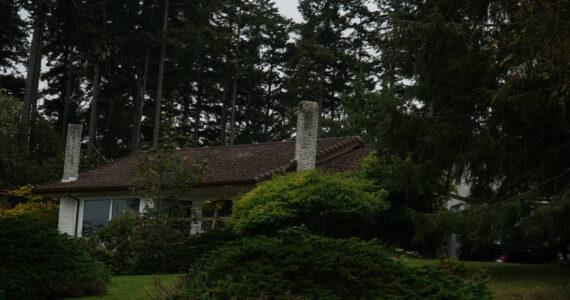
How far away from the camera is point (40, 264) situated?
33.4 ft

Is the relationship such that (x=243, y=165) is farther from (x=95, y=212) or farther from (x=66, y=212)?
(x=66, y=212)

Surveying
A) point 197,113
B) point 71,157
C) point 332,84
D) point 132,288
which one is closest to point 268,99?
point 197,113

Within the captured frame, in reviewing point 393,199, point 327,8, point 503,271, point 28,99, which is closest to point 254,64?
point 327,8

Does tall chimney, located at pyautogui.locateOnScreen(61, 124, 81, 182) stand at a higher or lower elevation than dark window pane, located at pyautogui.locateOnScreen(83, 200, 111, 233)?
higher

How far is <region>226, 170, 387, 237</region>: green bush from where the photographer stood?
16625 millimetres

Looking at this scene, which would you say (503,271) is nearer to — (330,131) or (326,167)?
(326,167)

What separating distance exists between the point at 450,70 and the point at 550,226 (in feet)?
11.8

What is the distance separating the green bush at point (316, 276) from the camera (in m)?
7.23

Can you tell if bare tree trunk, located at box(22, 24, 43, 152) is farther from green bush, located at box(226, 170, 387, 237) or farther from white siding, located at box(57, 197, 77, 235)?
green bush, located at box(226, 170, 387, 237)

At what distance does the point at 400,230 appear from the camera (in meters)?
19.8

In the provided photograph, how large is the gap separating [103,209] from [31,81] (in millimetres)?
10028

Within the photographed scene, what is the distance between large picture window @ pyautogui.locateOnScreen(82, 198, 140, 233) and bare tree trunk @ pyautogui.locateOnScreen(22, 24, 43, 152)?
7.52 meters

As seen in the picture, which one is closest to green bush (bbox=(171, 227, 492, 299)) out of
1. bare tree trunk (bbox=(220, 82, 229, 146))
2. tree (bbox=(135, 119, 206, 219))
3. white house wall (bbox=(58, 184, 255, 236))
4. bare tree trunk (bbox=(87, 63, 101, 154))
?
tree (bbox=(135, 119, 206, 219))

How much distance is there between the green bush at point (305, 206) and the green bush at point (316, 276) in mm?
8331
